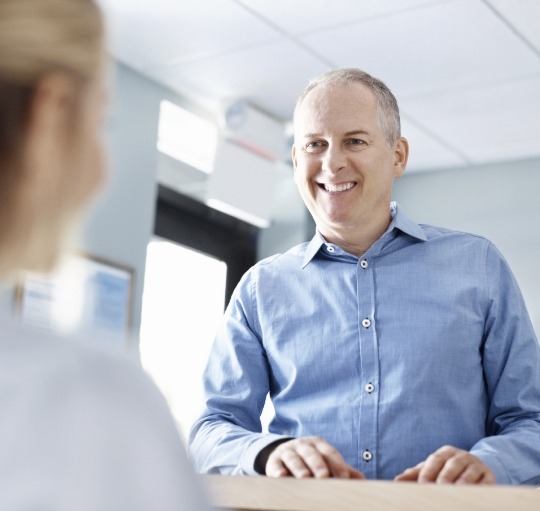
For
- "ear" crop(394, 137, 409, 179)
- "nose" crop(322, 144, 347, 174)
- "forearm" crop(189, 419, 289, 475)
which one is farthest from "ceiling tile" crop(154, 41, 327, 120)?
"forearm" crop(189, 419, 289, 475)

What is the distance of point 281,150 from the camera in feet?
14.5

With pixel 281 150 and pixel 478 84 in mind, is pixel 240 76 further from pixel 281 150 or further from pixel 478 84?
pixel 478 84

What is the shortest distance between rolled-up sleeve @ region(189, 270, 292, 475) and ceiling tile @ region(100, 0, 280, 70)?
1.78 m

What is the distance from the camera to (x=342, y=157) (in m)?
1.78

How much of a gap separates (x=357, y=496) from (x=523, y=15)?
103 inches

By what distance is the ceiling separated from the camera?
10.9ft

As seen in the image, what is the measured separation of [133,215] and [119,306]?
0.37 metres

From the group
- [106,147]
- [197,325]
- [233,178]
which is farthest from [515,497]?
[197,325]

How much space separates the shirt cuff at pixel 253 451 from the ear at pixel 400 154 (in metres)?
0.70

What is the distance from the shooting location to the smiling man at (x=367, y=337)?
5.09 ft

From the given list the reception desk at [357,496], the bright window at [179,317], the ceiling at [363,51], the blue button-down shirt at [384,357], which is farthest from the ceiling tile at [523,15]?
the reception desk at [357,496]

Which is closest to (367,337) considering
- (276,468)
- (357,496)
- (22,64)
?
(276,468)

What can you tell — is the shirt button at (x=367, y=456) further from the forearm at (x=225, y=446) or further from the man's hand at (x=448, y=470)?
the man's hand at (x=448, y=470)

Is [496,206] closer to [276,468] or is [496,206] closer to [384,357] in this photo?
[384,357]
